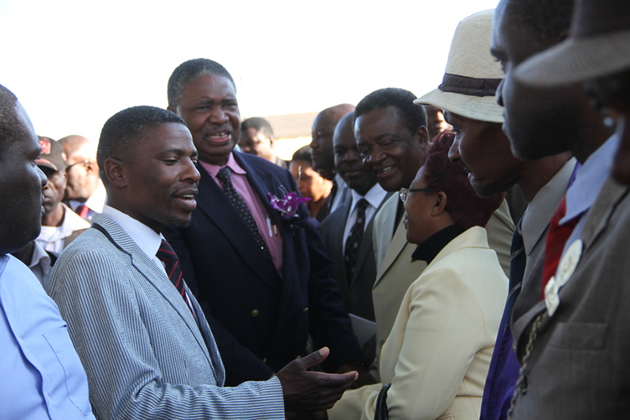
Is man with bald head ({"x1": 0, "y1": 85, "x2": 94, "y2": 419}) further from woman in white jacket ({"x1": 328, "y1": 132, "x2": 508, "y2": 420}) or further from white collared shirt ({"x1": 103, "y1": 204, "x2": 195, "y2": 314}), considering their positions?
woman in white jacket ({"x1": 328, "y1": 132, "x2": 508, "y2": 420})

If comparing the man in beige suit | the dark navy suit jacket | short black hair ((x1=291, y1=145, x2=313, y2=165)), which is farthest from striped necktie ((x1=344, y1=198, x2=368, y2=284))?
short black hair ((x1=291, y1=145, x2=313, y2=165))

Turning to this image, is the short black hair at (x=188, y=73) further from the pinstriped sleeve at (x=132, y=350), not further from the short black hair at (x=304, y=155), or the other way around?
the short black hair at (x=304, y=155)

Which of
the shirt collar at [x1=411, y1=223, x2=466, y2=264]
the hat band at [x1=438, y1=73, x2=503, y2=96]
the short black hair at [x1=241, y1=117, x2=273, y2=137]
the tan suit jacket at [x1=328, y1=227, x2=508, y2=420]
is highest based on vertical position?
the hat band at [x1=438, y1=73, x2=503, y2=96]

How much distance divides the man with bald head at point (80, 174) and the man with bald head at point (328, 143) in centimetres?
229

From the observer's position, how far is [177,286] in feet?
7.89

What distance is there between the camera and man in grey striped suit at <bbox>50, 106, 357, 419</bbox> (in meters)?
1.85

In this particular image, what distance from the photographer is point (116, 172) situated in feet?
8.07

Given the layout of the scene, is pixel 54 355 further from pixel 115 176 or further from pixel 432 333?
pixel 432 333

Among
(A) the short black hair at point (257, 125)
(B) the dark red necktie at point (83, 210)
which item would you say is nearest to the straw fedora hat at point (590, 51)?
(B) the dark red necktie at point (83, 210)

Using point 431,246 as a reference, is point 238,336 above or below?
below

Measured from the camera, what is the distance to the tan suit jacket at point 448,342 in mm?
2037

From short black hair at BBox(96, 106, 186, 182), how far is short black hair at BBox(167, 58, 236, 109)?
0.99 m

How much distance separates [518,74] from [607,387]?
1.50 ft

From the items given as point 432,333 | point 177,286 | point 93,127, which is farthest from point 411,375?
point 93,127
